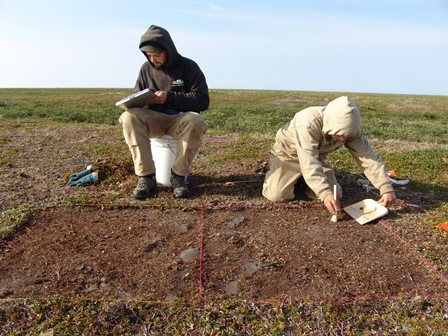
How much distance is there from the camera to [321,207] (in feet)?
14.1

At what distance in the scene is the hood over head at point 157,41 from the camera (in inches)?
168

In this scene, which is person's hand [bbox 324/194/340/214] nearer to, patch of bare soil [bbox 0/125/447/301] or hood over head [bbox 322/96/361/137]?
patch of bare soil [bbox 0/125/447/301]

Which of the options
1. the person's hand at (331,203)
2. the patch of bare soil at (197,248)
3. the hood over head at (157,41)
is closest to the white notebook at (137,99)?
the hood over head at (157,41)

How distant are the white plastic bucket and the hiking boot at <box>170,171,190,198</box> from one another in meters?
0.22

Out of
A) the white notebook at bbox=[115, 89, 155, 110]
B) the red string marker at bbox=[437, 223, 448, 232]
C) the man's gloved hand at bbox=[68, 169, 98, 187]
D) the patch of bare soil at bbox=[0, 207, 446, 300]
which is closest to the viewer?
the patch of bare soil at bbox=[0, 207, 446, 300]

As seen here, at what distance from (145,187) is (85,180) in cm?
93

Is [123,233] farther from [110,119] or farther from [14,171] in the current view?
[110,119]

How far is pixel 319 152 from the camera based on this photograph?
4270mm

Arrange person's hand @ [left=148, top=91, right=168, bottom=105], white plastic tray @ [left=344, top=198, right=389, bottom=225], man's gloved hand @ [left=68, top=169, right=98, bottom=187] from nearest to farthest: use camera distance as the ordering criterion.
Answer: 1. white plastic tray @ [left=344, top=198, right=389, bottom=225]
2. person's hand @ [left=148, top=91, right=168, bottom=105]
3. man's gloved hand @ [left=68, top=169, right=98, bottom=187]

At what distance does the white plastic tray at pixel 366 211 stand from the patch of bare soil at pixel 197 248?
7 centimetres

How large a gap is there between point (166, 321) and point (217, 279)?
56 cm

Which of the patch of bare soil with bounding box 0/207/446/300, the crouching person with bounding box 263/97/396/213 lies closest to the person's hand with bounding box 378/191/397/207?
the crouching person with bounding box 263/97/396/213

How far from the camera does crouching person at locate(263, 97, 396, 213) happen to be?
3.81 m

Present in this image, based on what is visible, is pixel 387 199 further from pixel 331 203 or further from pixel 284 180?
pixel 284 180
